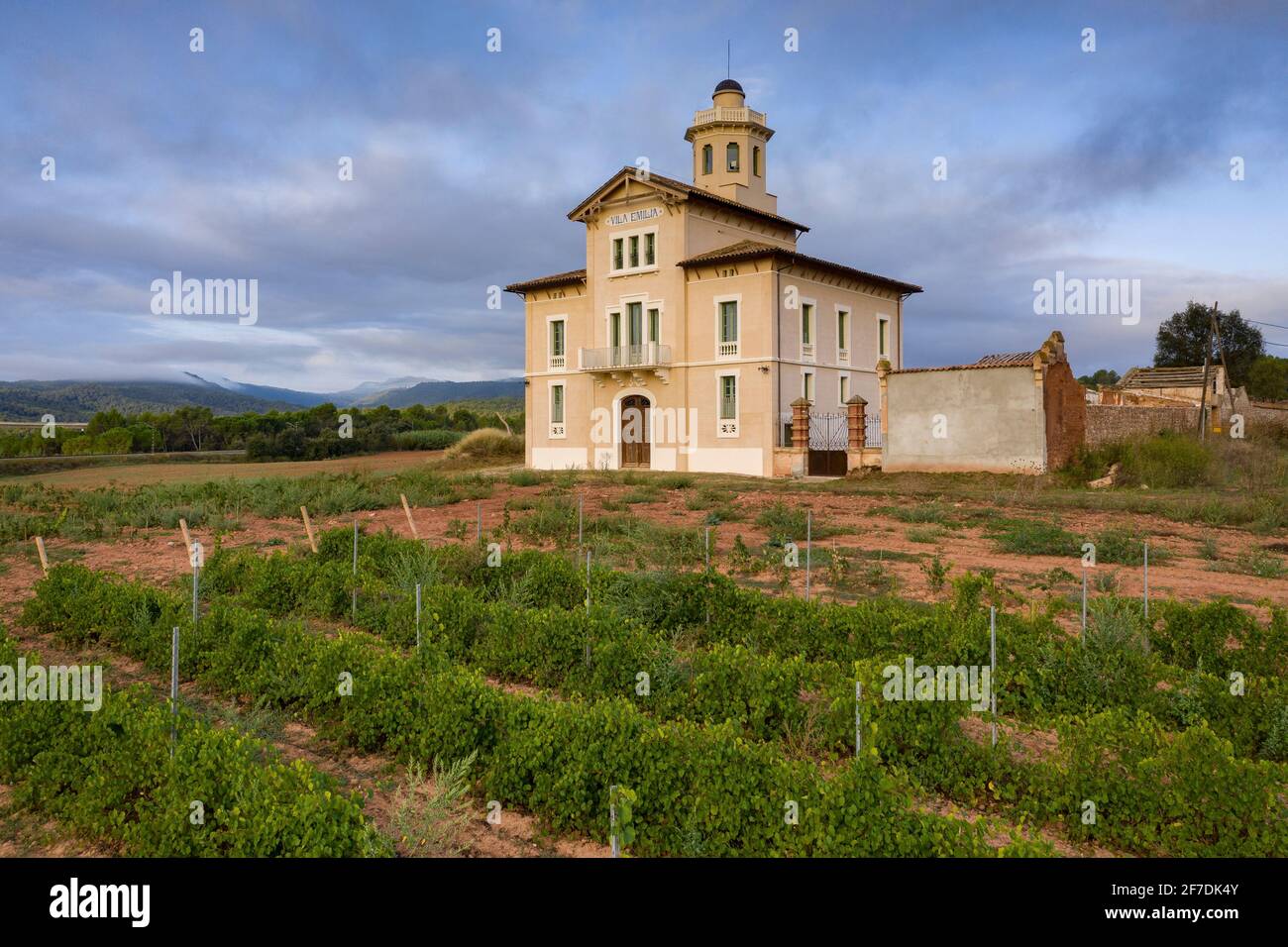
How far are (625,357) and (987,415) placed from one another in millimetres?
14211

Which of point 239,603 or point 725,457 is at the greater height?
point 725,457

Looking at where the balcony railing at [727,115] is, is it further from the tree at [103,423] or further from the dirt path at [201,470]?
the tree at [103,423]

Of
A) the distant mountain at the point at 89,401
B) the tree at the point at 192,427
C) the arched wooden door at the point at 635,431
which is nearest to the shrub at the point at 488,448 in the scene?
the arched wooden door at the point at 635,431

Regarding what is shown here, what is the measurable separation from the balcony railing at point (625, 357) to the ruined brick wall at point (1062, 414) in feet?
45.8

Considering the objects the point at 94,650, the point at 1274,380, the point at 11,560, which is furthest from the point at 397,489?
the point at 1274,380

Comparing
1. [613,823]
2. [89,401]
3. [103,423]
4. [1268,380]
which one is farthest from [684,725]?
[89,401]

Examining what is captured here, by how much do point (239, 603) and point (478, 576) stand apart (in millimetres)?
3038

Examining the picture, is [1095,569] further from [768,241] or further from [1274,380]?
[1274,380]

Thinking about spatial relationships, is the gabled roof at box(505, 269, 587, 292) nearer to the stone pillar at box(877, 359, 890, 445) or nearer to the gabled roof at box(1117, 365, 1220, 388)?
the stone pillar at box(877, 359, 890, 445)

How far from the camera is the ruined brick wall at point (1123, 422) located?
1122 inches

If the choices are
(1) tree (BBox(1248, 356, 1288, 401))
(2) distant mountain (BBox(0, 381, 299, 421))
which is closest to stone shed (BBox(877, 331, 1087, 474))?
(1) tree (BBox(1248, 356, 1288, 401))

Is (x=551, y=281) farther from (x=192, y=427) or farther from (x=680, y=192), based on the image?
(x=192, y=427)
